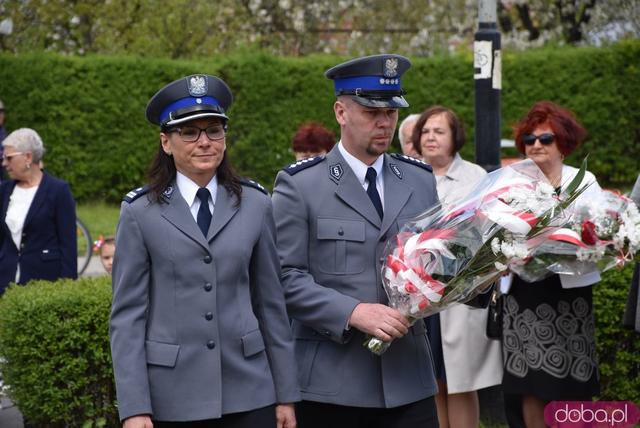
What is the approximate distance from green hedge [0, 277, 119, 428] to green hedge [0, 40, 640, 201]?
508 inches

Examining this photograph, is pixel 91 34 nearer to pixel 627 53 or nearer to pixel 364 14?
pixel 364 14

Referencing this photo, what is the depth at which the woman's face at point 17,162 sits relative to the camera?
342 inches

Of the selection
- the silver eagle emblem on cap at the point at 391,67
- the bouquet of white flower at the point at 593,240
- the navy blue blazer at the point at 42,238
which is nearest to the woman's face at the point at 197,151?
the silver eagle emblem on cap at the point at 391,67

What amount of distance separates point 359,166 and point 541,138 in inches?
77.3

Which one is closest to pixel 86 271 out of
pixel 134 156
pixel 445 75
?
pixel 134 156

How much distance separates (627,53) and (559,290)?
1528cm

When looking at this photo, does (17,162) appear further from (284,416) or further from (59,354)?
(284,416)

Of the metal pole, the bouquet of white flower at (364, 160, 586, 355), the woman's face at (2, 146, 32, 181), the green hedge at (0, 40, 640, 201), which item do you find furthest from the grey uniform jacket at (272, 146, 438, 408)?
the green hedge at (0, 40, 640, 201)

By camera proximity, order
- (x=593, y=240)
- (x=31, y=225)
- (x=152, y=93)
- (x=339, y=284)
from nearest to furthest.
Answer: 1. (x=339, y=284)
2. (x=593, y=240)
3. (x=31, y=225)
4. (x=152, y=93)

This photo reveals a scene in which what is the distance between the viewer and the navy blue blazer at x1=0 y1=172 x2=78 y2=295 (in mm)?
8617

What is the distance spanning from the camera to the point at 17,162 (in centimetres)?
870

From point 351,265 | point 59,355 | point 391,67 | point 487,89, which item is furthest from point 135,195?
point 487,89

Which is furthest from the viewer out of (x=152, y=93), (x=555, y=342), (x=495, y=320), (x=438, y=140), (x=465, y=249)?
(x=152, y=93)

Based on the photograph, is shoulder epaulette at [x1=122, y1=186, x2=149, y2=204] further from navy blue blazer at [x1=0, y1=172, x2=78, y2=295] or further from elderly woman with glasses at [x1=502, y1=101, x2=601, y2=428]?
navy blue blazer at [x1=0, y1=172, x2=78, y2=295]
